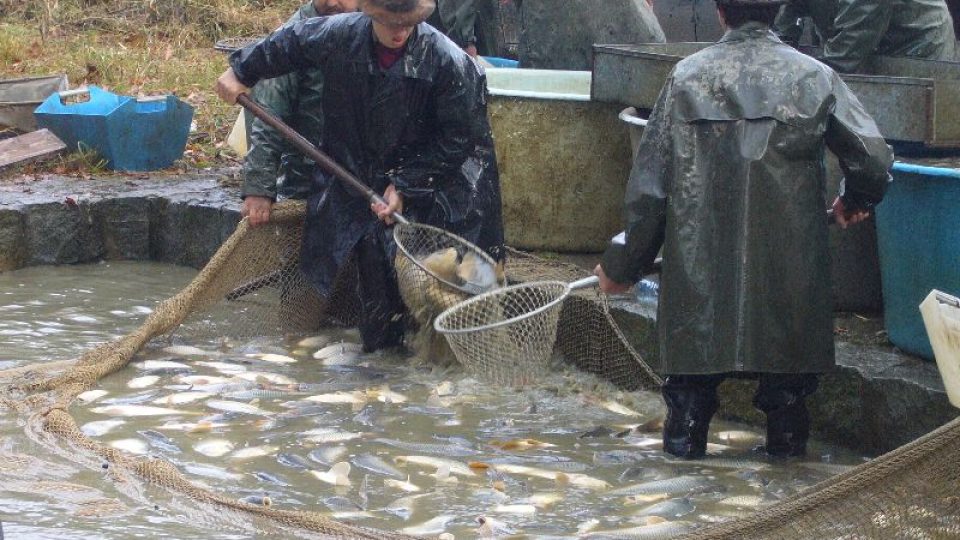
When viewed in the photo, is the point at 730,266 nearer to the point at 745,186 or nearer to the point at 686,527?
the point at 745,186

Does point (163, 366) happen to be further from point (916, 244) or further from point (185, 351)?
point (916, 244)

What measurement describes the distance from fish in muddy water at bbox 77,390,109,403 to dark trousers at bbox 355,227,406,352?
4.66 ft

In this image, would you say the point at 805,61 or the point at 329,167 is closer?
the point at 805,61

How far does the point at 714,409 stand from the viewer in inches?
228

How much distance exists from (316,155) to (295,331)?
45.7 inches

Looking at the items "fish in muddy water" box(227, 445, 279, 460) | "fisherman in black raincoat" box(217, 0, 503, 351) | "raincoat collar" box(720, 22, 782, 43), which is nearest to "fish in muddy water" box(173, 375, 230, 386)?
"fisherman in black raincoat" box(217, 0, 503, 351)

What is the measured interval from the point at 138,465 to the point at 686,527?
2045mm

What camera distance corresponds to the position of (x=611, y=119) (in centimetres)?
817

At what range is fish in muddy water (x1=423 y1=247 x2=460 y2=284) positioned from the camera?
21.5ft

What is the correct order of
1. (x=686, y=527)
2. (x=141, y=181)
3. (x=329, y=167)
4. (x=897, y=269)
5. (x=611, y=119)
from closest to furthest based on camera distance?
1. (x=686, y=527)
2. (x=897, y=269)
3. (x=329, y=167)
4. (x=611, y=119)
5. (x=141, y=181)

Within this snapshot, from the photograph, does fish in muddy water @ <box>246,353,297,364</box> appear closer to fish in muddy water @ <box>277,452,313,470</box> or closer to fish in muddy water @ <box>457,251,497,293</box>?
fish in muddy water @ <box>457,251,497,293</box>

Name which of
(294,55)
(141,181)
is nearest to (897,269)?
(294,55)

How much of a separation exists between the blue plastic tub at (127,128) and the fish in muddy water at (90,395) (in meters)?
3.91

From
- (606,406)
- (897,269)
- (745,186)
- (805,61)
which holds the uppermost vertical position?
(805,61)
